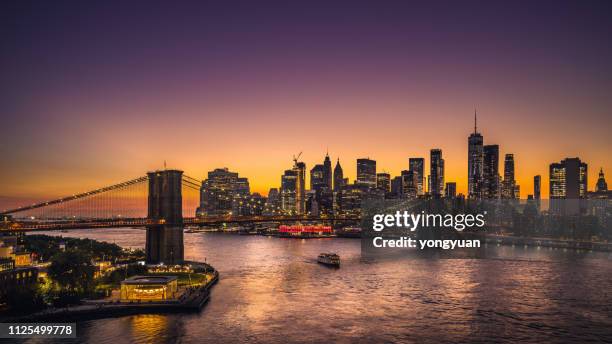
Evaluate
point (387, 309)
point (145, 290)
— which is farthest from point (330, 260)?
point (145, 290)

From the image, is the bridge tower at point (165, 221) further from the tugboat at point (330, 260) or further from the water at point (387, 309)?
the tugboat at point (330, 260)

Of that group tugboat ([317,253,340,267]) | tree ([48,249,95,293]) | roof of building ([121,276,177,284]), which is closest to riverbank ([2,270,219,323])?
roof of building ([121,276,177,284])

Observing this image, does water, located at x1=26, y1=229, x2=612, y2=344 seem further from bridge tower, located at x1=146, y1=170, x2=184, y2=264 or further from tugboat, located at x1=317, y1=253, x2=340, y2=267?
bridge tower, located at x1=146, y1=170, x2=184, y2=264

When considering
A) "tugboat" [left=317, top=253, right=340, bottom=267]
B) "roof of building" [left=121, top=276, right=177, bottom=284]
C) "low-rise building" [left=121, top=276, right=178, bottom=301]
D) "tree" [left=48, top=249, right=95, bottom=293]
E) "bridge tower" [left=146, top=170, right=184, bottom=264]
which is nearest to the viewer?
"low-rise building" [left=121, top=276, right=178, bottom=301]

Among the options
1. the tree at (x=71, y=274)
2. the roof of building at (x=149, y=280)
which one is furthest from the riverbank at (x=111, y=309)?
the tree at (x=71, y=274)

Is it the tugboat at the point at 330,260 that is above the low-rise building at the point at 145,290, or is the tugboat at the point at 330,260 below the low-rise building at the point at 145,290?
below
